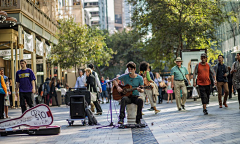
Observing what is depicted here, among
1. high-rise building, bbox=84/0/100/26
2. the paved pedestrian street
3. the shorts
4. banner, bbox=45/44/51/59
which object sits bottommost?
the paved pedestrian street

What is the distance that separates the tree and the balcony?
6.69m

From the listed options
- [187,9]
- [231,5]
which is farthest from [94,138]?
[231,5]

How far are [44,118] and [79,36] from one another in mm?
22845

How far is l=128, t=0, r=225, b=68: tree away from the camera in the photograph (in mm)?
27172

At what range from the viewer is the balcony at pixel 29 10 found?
22.5m

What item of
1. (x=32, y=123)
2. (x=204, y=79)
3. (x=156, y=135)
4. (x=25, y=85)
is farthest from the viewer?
(x=204, y=79)

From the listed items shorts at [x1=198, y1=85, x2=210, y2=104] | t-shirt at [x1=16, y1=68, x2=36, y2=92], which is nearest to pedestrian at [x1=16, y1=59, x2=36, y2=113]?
t-shirt at [x1=16, y1=68, x2=36, y2=92]

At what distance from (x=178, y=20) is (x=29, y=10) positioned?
1024 cm

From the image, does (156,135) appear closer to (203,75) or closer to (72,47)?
(203,75)

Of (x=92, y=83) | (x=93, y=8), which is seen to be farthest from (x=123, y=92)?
(x=93, y=8)

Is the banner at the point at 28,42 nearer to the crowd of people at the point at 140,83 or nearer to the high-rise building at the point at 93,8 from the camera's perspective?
the crowd of people at the point at 140,83

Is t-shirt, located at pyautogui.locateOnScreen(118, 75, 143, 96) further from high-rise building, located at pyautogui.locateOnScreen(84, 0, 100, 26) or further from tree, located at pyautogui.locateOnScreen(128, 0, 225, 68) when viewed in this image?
high-rise building, located at pyautogui.locateOnScreen(84, 0, 100, 26)

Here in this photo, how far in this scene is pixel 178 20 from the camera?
2794 cm

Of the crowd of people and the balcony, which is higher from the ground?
the balcony
